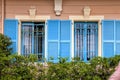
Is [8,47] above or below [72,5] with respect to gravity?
below

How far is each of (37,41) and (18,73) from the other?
241cm

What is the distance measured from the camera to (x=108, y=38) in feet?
35.3

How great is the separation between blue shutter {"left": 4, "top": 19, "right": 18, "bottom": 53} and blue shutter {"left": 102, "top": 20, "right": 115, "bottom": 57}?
2.64 meters

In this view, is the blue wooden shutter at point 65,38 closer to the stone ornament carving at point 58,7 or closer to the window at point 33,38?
the stone ornament carving at point 58,7

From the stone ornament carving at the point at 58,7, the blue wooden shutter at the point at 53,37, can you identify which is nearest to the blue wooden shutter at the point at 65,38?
the blue wooden shutter at the point at 53,37

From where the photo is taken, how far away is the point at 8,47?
34.6 feet

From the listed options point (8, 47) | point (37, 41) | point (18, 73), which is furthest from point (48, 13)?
point (18, 73)

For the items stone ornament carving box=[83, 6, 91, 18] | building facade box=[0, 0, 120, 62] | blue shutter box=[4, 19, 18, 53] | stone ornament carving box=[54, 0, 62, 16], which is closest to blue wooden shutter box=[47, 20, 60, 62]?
building facade box=[0, 0, 120, 62]

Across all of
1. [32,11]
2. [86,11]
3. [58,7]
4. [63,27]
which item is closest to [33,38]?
[32,11]

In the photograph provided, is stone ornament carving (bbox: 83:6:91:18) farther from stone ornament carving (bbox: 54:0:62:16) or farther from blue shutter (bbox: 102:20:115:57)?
stone ornament carving (bbox: 54:0:62:16)

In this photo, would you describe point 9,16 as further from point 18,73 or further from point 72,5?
point 18,73

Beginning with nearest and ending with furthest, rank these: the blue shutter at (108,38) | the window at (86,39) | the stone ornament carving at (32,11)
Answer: the blue shutter at (108,38), the window at (86,39), the stone ornament carving at (32,11)

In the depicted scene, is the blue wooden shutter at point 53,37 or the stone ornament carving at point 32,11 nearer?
the blue wooden shutter at point 53,37

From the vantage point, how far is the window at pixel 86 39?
10836 mm
